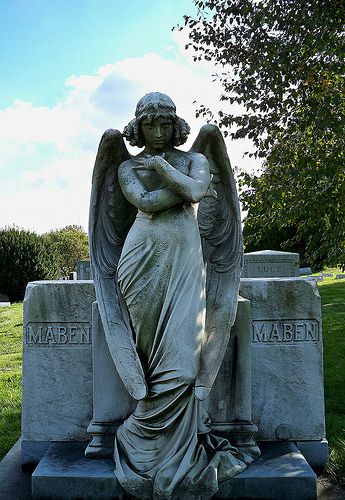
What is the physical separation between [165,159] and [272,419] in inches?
79.1

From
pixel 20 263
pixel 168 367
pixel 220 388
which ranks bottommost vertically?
pixel 220 388

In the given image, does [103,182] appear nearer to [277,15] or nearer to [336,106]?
[336,106]

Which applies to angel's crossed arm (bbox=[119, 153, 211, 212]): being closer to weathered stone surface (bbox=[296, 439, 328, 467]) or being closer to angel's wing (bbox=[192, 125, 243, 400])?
angel's wing (bbox=[192, 125, 243, 400])

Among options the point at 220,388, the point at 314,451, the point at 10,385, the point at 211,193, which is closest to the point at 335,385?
the point at 314,451

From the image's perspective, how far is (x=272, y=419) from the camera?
393 centimetres

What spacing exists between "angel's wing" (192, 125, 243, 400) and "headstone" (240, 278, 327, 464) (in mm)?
364

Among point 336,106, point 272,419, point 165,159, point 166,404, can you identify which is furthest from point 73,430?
point 336,106

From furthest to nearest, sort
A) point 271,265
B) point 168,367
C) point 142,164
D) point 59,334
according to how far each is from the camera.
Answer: point 271,265 → point 59,334 → point 142,164 → point 168,367

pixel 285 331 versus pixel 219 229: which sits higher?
pixel 219 229

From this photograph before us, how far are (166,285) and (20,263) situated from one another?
21.1 meters

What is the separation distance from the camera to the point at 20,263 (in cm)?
2334

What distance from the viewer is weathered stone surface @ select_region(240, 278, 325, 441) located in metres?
3.94

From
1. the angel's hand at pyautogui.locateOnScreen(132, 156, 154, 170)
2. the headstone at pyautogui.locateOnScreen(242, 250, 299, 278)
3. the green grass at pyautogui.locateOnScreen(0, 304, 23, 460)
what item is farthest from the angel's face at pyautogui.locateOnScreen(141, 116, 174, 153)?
the headstone at pyautogui.locateOnScreen(242, 250, 299, 278)

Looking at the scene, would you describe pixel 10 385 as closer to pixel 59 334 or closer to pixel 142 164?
pixel 59 334
